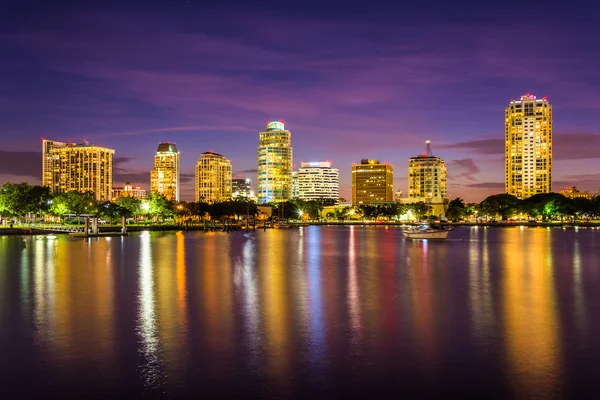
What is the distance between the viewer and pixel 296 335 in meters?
20.6

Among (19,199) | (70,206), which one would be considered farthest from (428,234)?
(70,206)

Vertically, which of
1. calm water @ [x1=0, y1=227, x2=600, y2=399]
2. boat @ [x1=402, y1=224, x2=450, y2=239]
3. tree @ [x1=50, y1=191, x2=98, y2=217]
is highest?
tree @ [x1=50, y1=191, x2=98, y2=217]

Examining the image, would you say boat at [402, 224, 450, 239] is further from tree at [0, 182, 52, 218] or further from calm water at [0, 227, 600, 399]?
tree at [0, 182, 52, 218]

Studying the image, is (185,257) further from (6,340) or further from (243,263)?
(6,340)

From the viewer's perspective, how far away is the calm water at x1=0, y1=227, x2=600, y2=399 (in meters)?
15.1

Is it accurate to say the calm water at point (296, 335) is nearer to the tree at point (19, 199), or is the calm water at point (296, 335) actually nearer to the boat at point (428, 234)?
the boat at point (428, 234)

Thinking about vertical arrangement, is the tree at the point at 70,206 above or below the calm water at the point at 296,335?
above

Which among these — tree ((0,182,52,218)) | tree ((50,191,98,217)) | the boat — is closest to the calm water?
the boat

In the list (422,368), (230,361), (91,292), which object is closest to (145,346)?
(230,361)

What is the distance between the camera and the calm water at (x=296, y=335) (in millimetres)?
15070

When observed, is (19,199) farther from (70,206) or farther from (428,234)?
(428,234)

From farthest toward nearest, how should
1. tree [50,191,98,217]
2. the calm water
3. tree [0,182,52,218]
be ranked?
1. tree [50,191,98,217]
2. tree [0,182,52,218]
3. the calm water

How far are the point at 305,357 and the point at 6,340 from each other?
11286 millimetres

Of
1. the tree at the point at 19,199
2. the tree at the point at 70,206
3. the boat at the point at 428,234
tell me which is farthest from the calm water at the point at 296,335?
the tree at the point at 70,206
